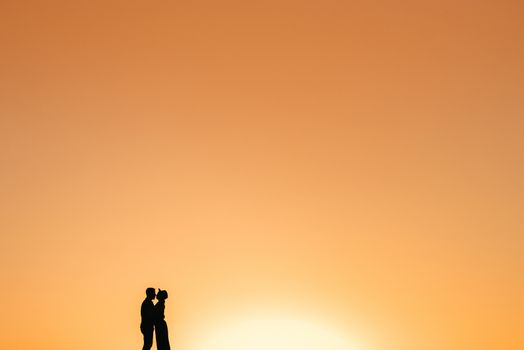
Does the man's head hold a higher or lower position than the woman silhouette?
higher

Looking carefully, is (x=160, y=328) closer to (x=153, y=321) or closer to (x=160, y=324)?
(x=160, y=324)

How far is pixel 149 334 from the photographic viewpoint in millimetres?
25328

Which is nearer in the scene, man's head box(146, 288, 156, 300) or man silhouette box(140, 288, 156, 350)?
man silhouette box(140, 288, 156, 350)

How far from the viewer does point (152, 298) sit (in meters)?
25.7

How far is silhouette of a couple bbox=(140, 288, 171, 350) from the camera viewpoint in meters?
25.3

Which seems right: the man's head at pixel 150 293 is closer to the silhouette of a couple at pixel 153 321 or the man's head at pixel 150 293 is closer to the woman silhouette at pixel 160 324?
the silhouette of a couple at pixel 153 321

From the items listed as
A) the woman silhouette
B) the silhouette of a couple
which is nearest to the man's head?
the silhouette of a couple

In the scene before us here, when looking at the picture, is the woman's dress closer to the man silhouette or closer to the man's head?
the man silhouette

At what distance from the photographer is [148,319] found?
25.2 metres

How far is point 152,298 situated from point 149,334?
1245 mm

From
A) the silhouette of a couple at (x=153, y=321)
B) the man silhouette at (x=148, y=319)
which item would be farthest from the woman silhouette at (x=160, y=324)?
the man silhouette at (x=148, y=319)

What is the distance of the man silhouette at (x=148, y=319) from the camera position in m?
25.2

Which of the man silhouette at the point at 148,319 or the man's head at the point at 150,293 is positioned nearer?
the man silhouette at the point at 148,319

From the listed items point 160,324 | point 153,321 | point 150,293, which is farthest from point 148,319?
point 150,293
